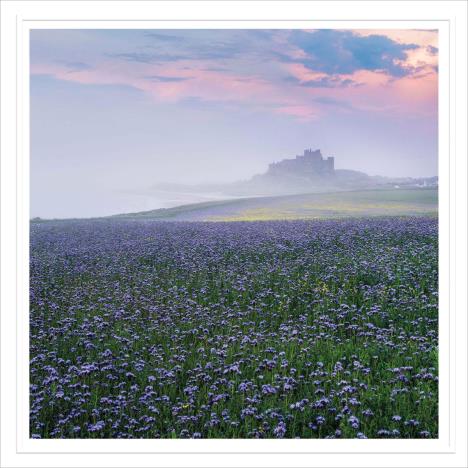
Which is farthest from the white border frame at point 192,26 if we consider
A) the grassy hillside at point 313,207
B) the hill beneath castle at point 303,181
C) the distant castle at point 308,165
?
the distant castle at point 308,165

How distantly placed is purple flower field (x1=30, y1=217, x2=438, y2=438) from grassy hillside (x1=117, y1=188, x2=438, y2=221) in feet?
0.97

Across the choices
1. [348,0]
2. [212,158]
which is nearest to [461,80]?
[348,0]

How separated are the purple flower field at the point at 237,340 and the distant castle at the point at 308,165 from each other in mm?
999

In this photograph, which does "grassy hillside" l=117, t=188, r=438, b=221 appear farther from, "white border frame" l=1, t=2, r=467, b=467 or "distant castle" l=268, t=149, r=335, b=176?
"white border frame" l=1, t=2, r=467, b=467

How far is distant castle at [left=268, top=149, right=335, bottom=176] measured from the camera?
552 cm

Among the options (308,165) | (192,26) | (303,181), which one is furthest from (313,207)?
(192,26)

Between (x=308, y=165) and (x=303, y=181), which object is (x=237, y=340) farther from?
(x=303, y=181)

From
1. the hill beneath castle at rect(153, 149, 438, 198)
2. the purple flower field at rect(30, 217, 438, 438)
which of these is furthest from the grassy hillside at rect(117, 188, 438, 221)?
the purple flower field at rect(30, 217, 438, 438)

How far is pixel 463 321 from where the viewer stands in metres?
3.66

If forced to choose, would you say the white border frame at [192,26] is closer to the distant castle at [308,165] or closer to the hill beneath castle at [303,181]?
the hill beneath castle at [303,181]

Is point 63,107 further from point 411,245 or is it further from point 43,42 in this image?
point 411,245

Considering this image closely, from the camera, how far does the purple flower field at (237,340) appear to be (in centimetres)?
349

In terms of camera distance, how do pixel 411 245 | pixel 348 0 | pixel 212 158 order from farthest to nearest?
pixel 411 245 → pixel 212 158 → pixel 348 0

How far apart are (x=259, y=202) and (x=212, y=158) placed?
1.46 metres
